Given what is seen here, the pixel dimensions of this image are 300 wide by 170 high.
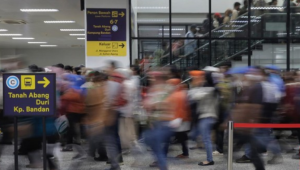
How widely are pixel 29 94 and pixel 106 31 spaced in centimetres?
570

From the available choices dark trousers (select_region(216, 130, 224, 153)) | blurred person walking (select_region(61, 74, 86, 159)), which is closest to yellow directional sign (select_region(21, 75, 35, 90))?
blurred person walking (select_region(61, 74, 86, 159))

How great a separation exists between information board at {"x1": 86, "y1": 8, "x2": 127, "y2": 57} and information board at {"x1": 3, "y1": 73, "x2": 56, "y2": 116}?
5.47m

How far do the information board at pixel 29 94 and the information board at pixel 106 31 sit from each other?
547 centimetres

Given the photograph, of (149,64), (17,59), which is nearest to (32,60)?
(149,64)

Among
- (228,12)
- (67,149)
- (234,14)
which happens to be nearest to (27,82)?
(67,149)

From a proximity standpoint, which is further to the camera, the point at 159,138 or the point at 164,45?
the point at 164,45

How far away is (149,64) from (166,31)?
1060 mm

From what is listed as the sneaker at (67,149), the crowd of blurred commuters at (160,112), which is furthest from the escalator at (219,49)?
the sneaker at (67,149)

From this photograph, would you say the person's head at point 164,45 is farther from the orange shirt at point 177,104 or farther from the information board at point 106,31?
the orange shirt at point 177,104

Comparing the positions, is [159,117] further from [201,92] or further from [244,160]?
[244,160]

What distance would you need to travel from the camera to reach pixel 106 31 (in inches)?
430

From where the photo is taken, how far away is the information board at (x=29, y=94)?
543 cm

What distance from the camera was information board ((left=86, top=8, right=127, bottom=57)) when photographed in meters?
10.9

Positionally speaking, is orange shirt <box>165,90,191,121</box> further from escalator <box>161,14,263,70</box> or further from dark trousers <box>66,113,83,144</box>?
escalator <box>161,14,263,70</box>
